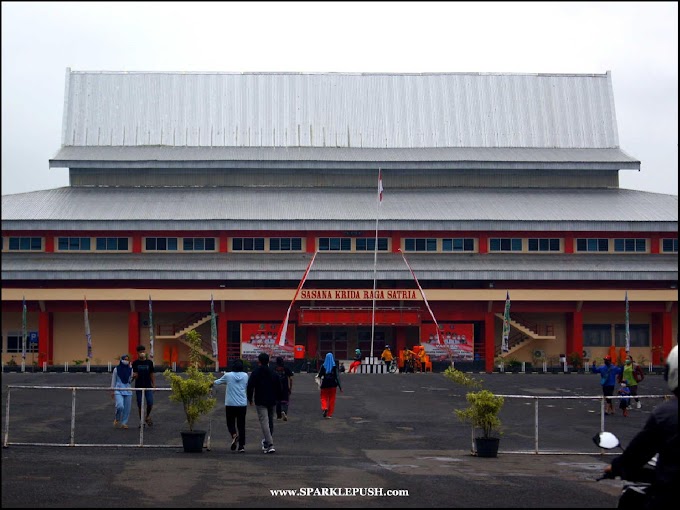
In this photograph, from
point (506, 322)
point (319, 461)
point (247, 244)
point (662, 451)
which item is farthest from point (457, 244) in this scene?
point (662, 451)

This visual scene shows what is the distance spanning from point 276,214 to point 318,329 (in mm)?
7460

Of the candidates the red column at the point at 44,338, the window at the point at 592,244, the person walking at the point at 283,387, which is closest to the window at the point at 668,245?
the window at the point at 592,244

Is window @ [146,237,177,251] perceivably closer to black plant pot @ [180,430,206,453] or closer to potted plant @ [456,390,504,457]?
black plant pot @ [180,430,206,453]

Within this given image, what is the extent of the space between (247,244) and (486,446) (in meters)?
42.4

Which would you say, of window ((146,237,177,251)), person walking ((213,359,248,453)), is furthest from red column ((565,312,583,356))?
person walking ((213,359,248,453))

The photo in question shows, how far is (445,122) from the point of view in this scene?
72188mm

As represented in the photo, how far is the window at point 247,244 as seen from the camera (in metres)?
61.1

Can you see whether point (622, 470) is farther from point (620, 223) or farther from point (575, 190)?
point (575, 190)

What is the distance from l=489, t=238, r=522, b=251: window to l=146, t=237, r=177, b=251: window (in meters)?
19.2

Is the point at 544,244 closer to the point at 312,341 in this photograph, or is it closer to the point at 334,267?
the point at 334,267

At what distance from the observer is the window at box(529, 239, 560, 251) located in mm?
61844

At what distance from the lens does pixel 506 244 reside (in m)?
61.8

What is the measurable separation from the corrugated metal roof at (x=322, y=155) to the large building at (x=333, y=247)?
169mm

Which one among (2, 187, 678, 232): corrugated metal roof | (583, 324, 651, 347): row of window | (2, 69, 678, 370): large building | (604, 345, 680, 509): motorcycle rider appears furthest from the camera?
(583, 324, 651, 347): row of window
